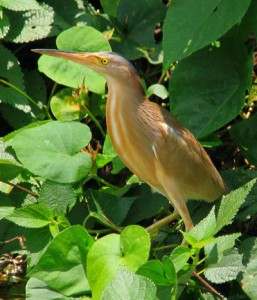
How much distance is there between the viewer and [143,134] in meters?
3.27

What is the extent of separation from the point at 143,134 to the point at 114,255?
0.51 meters

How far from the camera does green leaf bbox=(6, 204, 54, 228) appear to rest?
3.16 metres

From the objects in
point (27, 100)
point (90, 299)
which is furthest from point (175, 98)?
point (90, 299)

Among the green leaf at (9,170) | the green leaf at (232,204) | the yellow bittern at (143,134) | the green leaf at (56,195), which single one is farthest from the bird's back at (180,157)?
the green leaf at (9,170)

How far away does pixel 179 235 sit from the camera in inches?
139

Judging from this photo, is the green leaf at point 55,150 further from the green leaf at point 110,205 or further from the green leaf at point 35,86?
the green leaf at point 35,86

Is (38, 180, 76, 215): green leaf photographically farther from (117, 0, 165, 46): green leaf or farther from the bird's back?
(117, 0, 165, 46): green leaf

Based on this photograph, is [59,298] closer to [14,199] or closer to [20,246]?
A: [20,246]

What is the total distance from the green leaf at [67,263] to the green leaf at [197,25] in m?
0.73

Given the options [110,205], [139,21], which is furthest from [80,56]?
[139,21]

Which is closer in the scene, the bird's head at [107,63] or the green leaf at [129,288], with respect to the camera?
the green leaf at [129,288]

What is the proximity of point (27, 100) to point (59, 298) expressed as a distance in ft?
3.95

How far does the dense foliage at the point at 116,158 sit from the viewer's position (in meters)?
2.90

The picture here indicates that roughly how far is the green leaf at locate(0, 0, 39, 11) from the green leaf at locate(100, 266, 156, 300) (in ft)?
5.31
